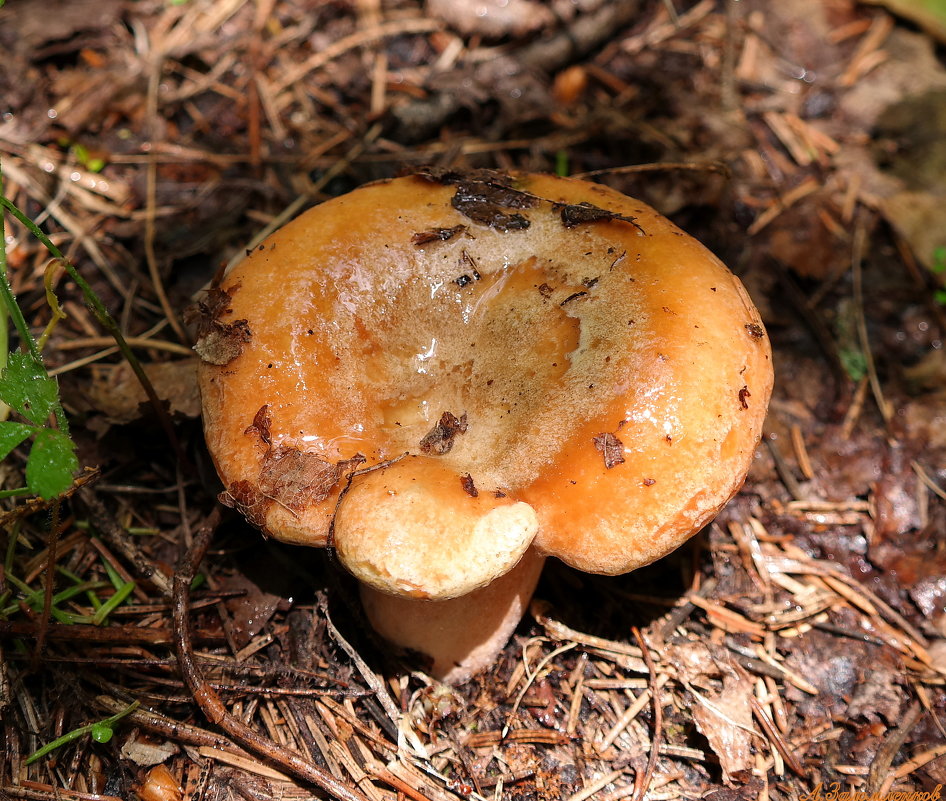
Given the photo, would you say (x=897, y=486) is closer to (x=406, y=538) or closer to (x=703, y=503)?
(x=703, y=503)

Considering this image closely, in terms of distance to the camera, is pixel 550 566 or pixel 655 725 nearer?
pixel 655 725

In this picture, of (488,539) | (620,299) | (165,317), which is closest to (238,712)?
(488,539)

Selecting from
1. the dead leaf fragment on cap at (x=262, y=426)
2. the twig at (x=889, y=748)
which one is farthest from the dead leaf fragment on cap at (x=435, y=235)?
the twig at (x=889, y=748)

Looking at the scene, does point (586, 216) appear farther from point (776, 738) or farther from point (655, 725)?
point (776, 738)

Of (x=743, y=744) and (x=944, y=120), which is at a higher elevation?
(x=944, y=120)

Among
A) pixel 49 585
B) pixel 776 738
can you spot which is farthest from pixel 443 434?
pixel 776 738

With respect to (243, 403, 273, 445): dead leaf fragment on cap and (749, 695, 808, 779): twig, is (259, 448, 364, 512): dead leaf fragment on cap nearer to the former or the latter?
(243, 403, 273, 445): dead leaf fragment on cap

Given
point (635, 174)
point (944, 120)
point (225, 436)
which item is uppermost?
point (225, 436)
